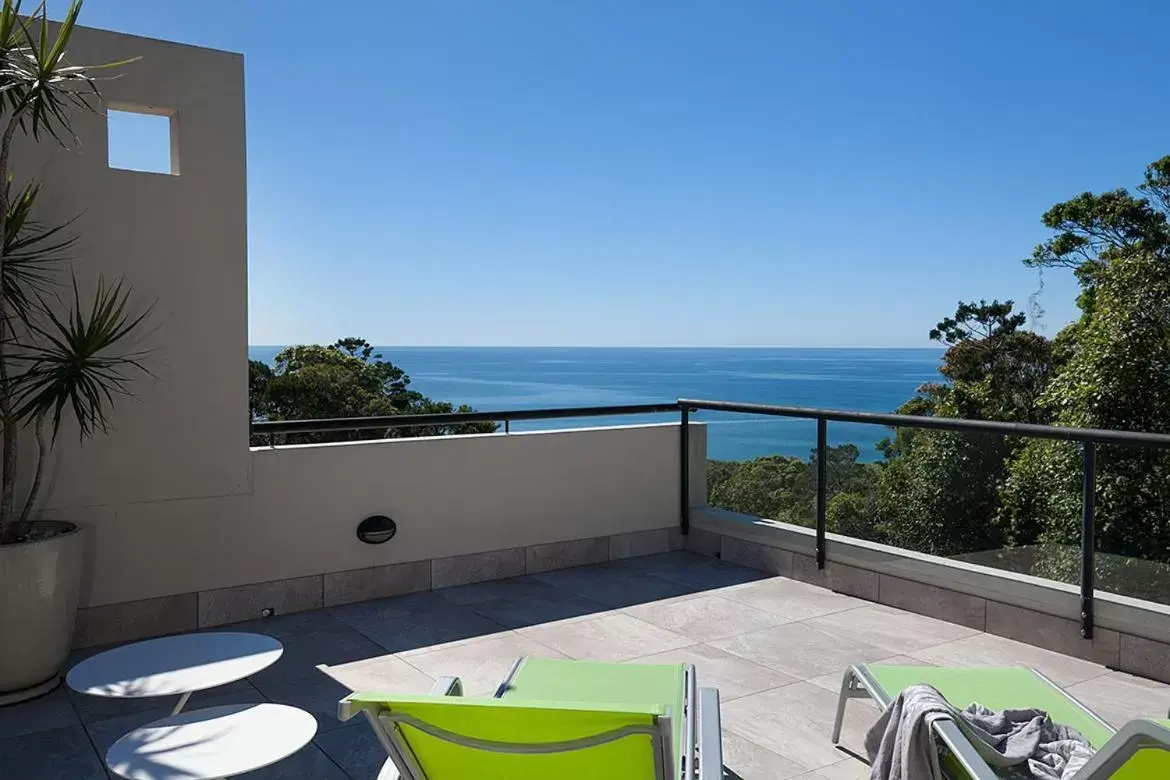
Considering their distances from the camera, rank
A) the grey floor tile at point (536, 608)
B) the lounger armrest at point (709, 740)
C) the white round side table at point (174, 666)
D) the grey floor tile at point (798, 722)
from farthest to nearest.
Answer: the grey floor tile at point (536, 608)
the grey floor tile at point (798, 722)
the white round side table at point (174, 666)
the lounger armrest at point (709, 740)

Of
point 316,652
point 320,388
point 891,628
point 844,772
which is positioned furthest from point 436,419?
point 320,388

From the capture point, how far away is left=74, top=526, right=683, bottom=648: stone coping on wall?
452 cm

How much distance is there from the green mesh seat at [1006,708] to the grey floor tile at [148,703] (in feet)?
7.77

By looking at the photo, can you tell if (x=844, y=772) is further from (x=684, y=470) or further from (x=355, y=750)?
(x=684, y=470)

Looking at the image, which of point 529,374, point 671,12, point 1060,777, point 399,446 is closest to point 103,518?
point 399,446

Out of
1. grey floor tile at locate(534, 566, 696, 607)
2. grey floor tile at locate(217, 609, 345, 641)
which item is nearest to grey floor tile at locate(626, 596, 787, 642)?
grey floor tile at locate(534, 566, 696, 607)

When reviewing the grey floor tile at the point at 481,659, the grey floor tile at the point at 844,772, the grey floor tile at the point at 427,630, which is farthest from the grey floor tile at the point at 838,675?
the grey floor tile at the point at 427,630

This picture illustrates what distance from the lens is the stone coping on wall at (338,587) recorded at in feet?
A: 14.8

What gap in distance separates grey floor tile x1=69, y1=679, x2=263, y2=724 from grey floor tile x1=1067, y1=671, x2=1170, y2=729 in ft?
10.9

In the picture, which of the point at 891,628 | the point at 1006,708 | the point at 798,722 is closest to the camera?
the point at 1006,708

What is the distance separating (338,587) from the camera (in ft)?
16.9

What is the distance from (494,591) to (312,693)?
67.8 inches

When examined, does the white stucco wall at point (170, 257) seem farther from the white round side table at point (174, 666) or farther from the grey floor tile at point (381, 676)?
the white round side table at point (174, 666)

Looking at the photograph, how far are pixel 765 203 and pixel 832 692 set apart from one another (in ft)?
101
